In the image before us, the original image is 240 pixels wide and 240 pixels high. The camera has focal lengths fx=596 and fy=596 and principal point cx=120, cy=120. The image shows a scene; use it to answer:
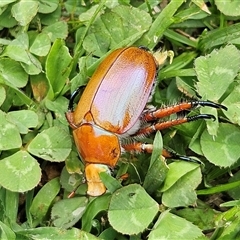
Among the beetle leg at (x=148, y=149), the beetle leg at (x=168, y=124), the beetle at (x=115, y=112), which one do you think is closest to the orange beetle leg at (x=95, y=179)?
the beetle at (x=115, y=112)

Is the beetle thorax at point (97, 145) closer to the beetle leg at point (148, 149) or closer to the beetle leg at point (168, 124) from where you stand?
the beetle leg at point (148, 149)

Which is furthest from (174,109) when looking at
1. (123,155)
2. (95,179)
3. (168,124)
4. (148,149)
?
(95,179)

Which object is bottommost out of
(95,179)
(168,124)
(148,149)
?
(95,179)

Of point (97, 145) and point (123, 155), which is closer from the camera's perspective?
point (97, 145)

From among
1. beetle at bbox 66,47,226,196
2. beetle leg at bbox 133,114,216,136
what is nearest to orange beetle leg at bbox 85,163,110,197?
beetle at bbox 66,47,226,196

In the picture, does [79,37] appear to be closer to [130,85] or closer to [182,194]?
[130,85]

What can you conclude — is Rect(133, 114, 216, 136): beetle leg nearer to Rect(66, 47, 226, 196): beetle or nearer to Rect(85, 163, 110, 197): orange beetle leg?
Rect(66, 47, 226, 196): beetle

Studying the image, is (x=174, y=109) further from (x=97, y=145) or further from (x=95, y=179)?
(x=95, y=179)
